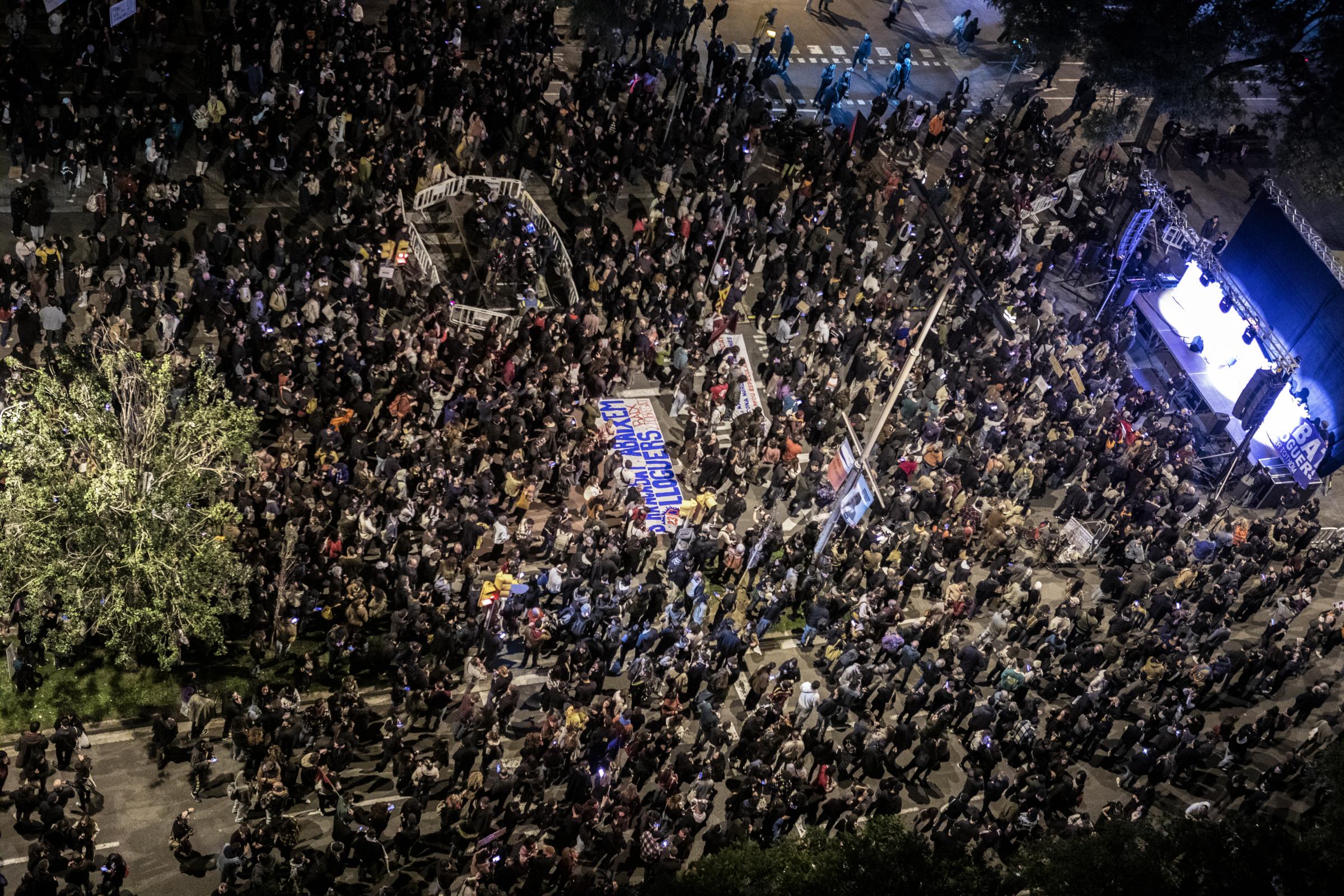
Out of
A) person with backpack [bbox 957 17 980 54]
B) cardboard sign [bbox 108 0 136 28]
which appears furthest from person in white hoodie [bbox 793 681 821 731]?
person with backpack [bbox 957 17 980 54]

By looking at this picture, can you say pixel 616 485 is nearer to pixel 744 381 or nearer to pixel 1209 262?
pixel 744 381

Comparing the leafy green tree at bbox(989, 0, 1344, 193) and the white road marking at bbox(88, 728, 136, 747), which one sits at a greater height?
the leafy green tree at bbox(989, 0, 1344, 193)

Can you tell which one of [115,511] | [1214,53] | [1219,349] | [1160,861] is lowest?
[1160,861]

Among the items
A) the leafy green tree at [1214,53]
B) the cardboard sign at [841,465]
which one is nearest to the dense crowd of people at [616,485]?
the cardboard sign at [841,465]

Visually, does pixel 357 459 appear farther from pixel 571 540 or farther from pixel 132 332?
pixel 132 332

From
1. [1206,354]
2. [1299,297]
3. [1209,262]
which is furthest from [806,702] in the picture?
[1209,262]

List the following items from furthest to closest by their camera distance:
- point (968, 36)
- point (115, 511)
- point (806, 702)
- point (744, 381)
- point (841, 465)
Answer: point (968, 36)
point (744, 381)
point (841, 465)
point (806, 702)
point (115, 511)

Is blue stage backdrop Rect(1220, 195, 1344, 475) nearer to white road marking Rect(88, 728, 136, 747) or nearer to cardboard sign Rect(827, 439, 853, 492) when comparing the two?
cardboard sign Rect(827, 439, 853, 492)
